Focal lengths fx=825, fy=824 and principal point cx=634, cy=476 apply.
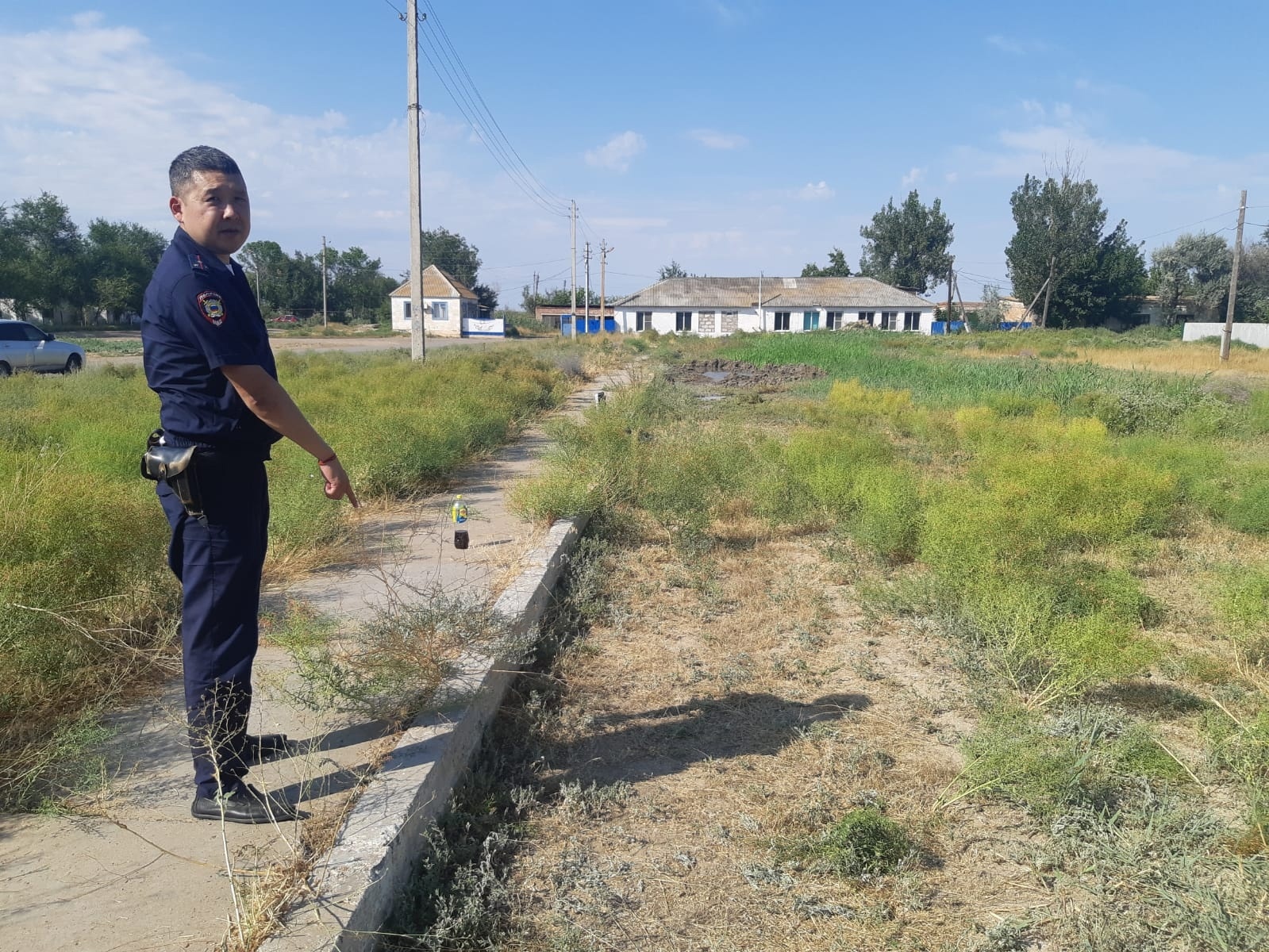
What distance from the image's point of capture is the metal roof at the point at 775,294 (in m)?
61.8

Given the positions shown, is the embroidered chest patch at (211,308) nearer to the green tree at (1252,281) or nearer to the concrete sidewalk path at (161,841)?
the concrete sidewalk path at (161,841)

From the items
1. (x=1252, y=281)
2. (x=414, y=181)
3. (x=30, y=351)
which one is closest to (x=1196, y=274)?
(x=1252, y=281)

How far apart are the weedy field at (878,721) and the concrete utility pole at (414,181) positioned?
39.2 ft

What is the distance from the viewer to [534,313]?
84750mm

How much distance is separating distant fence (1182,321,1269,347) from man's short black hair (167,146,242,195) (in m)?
55.8

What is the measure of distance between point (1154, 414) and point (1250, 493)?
586 cm

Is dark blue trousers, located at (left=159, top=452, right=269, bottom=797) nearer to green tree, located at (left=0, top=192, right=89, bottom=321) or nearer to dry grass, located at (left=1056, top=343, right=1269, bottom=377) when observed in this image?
dry grass, located at (left=1056, top=343, right=1269, bottom=377)

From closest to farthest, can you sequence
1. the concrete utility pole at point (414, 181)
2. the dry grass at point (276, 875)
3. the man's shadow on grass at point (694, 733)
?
the dry grass at point (276, 875)
the man's shadow on grass at point (694, 733)
the concrete utility pole at point (414, 181)

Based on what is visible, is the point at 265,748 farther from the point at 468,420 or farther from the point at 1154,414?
the point at 1154,414

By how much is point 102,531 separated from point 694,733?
2742mm

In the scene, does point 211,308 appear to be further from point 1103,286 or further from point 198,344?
point 1103,286

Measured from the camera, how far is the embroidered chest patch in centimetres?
236

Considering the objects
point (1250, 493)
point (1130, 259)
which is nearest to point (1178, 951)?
point (1250, 493)

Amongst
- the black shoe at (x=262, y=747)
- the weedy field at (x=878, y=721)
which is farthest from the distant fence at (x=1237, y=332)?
the black shoe at (x=262, y=747)
